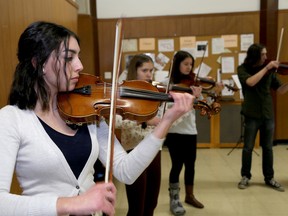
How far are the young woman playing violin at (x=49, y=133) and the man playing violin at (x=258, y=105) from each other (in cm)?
220

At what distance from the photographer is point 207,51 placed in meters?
5.03

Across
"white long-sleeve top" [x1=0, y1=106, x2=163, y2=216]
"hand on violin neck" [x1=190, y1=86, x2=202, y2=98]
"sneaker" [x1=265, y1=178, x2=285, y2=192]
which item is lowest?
"sneaker" [x1=265, y1=178, x2=285, y2=192]

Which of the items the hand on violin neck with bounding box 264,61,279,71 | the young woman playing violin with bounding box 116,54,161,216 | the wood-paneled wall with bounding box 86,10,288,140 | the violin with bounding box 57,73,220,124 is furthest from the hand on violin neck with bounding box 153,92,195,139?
the wood-paneled wall with bounding box 86,10,288,140

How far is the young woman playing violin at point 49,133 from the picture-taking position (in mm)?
969

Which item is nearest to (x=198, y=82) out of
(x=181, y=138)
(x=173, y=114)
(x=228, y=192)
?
(x=181, y=138)

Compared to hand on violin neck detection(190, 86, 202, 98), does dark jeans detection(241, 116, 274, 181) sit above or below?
below

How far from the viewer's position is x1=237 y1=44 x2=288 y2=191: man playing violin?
3141 millimetres

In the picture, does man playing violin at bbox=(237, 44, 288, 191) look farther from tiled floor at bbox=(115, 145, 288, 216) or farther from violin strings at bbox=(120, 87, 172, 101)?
violin strings at bbox=(120, 87, 172, 101)

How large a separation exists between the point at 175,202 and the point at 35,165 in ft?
6.56

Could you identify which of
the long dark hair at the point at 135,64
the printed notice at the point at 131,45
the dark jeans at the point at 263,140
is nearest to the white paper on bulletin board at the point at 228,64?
the printed notice at the point at 131,45

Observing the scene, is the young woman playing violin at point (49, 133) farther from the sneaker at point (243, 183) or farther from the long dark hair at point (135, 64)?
the sneaker at point (243, 183)

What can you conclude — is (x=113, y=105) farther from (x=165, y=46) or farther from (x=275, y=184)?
(x=165, y=46)

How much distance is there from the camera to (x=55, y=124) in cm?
110

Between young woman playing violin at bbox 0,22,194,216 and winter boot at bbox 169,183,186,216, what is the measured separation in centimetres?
169
